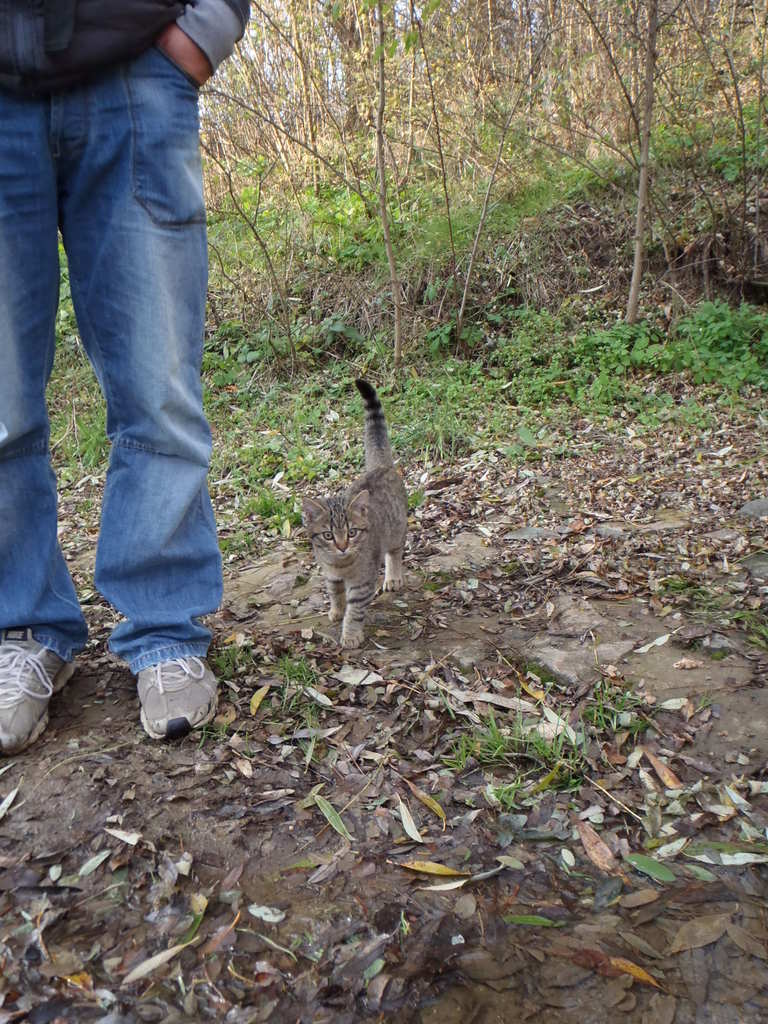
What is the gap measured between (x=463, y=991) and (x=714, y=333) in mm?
5740

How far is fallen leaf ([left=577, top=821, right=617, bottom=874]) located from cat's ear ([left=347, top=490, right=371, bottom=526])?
1602mm

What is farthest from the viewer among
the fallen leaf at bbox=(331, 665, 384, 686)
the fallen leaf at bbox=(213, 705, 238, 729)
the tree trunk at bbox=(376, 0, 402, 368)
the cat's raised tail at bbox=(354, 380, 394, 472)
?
the tree trunk at bbox=(376, 0, 402, 368)

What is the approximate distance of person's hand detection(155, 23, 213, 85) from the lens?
6.89 ft

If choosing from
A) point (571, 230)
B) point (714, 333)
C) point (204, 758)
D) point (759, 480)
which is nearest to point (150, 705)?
point (204, 758)

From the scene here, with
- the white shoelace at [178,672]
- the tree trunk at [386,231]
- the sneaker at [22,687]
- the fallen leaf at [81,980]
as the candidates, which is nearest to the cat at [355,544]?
the white shoelace at [178,672]

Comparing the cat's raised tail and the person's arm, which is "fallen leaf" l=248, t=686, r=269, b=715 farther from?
the person's arm

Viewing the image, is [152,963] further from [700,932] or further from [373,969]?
[700,932]

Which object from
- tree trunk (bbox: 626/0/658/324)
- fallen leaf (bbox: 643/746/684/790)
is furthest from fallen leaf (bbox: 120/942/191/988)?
tree trunk (bbox: 626/0/658/324)

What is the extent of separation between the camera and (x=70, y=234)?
2.28m

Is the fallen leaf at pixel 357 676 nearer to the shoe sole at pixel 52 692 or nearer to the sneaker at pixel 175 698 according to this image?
the sneaker at pixel 175 698

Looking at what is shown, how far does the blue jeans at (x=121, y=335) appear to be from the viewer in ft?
6.90

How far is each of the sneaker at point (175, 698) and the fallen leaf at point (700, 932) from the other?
56.4 inches

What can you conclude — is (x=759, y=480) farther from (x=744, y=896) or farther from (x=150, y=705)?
(x=150, y=705)

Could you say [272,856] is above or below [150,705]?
below
